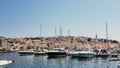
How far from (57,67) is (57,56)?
36.4m

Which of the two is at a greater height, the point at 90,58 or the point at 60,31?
the point at 60,31

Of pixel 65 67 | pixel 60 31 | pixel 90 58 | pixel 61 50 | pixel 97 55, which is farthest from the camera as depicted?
pixel 60 31

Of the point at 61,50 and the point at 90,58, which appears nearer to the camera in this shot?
the point at 90,58

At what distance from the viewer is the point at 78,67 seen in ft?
215

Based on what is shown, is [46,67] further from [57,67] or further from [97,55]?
[97,55]

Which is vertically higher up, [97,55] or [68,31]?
[68,31]

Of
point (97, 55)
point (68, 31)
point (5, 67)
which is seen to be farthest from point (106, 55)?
point (5, 67)

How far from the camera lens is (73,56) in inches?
3873

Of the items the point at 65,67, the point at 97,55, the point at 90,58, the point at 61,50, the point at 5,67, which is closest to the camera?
the point at 5,67

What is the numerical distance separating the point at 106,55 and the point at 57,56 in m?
17.1

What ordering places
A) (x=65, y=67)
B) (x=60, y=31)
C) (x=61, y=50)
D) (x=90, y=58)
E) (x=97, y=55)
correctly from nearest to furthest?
(x=65, y=67)
(x=90, y=58)
(x=97, y=55)
(x=61, y=50)
(x=60, y=31)

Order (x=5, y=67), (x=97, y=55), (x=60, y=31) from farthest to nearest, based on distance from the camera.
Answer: (x=60, y=31), (x=97, y=55), (x=5, y=67)

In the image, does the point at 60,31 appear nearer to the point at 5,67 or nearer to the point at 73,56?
the point at 73,56

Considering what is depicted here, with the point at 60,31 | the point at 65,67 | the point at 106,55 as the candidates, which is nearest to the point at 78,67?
the point at 65,67
